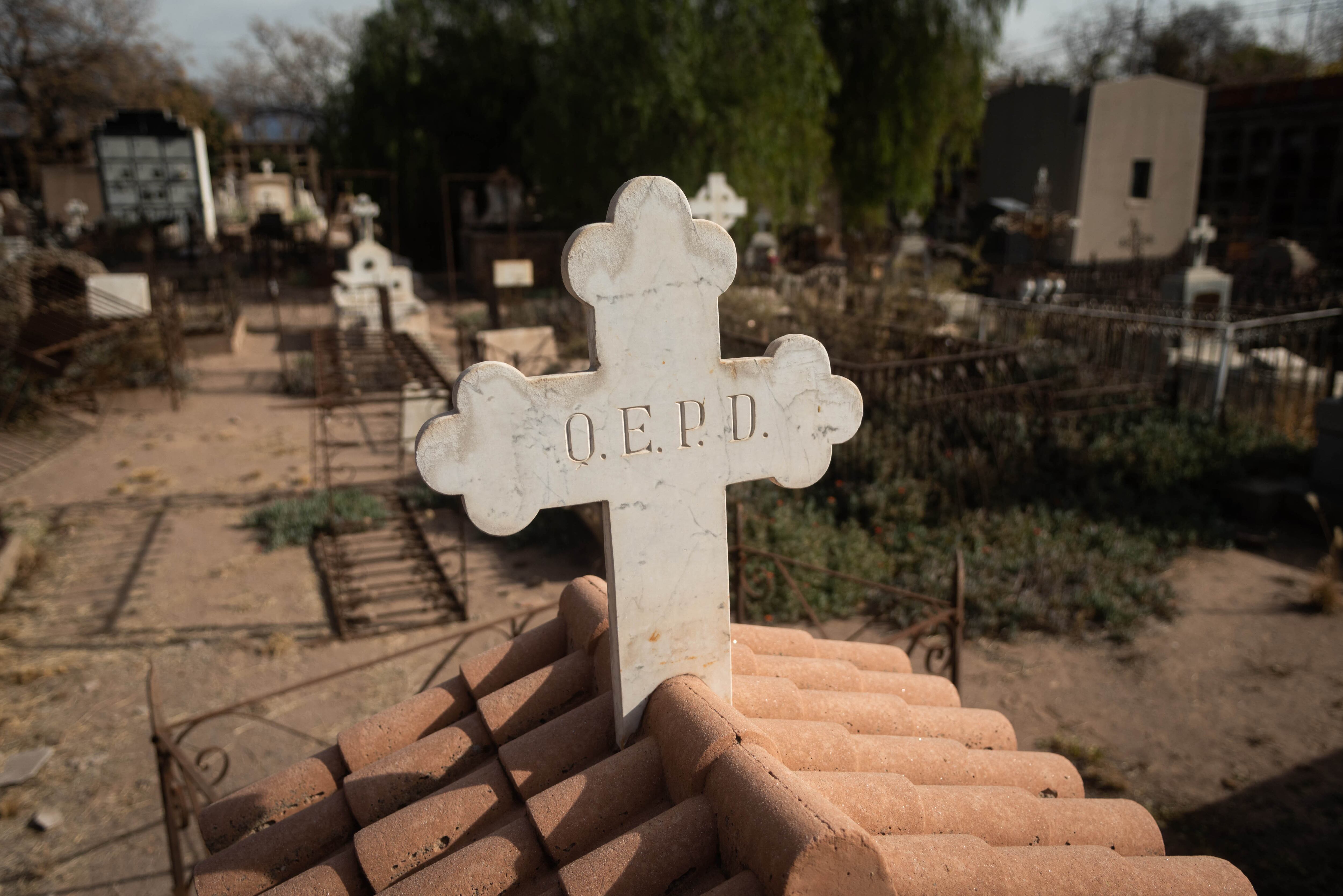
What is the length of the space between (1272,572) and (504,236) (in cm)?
1880

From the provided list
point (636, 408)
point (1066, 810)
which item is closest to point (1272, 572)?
point (1066, 810)

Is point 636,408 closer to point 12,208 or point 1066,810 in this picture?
point 1066,810

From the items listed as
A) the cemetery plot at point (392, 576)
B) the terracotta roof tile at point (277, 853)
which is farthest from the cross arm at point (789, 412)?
the cemetery plot at point (392, 576)

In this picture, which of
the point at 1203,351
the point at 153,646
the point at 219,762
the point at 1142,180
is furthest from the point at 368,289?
the point at 1142,180

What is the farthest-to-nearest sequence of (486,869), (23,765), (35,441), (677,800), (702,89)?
1. (702,89)
2. (35,441)
3. (23,765)
4. (677,800)
5. (486,869)

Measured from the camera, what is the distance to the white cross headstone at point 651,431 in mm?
1871

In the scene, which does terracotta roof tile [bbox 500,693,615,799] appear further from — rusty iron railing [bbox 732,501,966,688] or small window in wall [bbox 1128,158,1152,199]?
→ small window in wall [bbox 1128,158,1152,199]

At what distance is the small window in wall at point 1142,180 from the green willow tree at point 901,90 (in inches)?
229

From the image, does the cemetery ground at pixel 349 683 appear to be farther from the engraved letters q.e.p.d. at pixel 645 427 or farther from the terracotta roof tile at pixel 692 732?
the engraved letters q.e.p.d. at pixel 645 427

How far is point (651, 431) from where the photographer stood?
6.64 ft

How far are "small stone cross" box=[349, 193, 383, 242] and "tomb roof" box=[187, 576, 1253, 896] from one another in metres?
13.9

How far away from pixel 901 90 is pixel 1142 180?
8.91m

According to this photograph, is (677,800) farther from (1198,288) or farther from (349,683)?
(1198,288)

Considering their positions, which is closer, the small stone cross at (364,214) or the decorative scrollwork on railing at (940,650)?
the decorative scrollwork on railing at (940,650)
